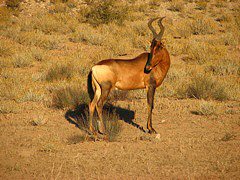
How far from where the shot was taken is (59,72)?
1337 cm

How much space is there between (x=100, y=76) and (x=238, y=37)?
40.8 feet

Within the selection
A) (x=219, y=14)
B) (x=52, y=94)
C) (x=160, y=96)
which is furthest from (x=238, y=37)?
(x=52, y=94)

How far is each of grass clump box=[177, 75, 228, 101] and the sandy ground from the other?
1.20 m

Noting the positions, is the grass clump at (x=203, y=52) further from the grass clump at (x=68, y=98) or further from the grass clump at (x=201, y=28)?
the grass clump at (x=68, y=98)

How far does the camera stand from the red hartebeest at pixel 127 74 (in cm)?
792

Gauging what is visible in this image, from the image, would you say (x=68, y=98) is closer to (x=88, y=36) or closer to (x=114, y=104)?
(x=114, y=104)

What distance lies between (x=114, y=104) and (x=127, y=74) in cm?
276

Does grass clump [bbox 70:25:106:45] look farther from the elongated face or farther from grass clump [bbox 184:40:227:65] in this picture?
the elongated face

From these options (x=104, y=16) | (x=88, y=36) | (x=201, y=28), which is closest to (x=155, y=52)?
(x=88, y=36)

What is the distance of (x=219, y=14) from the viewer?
2500cm

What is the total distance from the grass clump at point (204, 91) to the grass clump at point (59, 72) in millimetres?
3944

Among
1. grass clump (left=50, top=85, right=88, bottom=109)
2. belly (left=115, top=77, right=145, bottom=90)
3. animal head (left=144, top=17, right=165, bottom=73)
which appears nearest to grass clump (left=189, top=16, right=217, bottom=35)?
grass clump (left=50, top=85, right=88, bottom=109)

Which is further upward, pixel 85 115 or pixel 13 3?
pixel 85 115

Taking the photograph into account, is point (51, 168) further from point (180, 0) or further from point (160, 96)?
point (180, 0)
